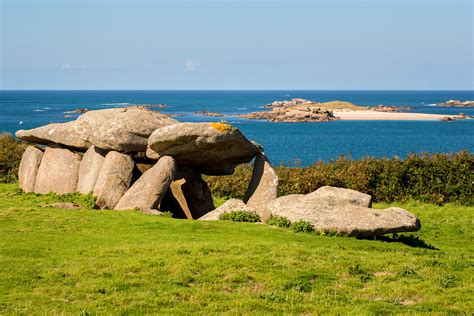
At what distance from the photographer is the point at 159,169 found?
79.5 feet

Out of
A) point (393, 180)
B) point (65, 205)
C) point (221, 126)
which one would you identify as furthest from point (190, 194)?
point (393, 180)

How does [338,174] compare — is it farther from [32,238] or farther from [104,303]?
[104,303]

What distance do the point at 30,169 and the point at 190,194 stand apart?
7.29m

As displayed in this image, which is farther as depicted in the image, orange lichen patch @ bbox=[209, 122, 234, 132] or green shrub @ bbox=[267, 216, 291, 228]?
orange lichen patch @ bbox=[209, 122, 234, 132]

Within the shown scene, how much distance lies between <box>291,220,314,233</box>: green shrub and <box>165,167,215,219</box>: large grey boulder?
702 cm

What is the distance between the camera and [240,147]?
25.4 metres

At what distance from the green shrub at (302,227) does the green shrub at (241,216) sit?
2166 mm

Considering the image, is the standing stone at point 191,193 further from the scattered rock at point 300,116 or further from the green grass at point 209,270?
the scattered rock at point 300,116

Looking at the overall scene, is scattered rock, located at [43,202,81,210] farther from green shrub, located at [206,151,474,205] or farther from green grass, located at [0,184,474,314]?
green shrub, located at [206,151,474,205]

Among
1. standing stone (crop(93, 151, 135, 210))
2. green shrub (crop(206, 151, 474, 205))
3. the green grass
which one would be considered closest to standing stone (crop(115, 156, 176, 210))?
standing stone (crop(93, 151, 135, 210))

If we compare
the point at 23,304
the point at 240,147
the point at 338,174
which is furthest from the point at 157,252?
the point at 338,174

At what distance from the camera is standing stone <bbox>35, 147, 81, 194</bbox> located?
89.6 ft

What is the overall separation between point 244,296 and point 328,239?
6.56 metres

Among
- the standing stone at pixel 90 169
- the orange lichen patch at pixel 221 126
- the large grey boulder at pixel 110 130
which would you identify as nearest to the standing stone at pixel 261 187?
the orange lichen patch at pixel 221 126
